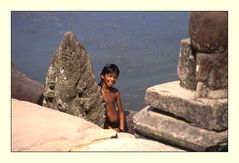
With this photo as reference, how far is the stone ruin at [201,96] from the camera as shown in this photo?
3.18 m

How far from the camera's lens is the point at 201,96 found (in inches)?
129

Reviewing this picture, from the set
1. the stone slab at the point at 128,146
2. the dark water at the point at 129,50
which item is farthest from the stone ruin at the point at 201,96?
the dark water at the point at 129,50

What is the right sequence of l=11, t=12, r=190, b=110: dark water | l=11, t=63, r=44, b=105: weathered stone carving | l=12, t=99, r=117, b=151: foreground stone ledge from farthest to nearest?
1. l=11, t=12, r=190, b=110: dark water
2. l=11, t=63, r=44, b=105: weathered stone carving
3. l=12, t=99, r=117, b=151: foreground stone ledge

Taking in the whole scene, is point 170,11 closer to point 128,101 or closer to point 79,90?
point 79,90

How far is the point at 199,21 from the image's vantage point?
325 cm

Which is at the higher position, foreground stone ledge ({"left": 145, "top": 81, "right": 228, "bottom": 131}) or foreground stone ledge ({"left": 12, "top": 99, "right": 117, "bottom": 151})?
foreground stone ledge ({"left": 145, "top": 81, "right": 228, "bottom": 131})

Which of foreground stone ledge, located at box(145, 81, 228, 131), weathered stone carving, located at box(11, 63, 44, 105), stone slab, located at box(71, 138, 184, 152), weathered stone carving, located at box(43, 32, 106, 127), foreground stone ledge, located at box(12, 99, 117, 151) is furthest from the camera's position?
weathered stone carving, located at box(11, 63, 44, 105)

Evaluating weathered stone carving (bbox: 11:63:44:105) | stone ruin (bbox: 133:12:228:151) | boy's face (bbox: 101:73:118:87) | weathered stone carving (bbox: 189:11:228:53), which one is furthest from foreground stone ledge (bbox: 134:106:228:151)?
weathered stone carving (bbox: 11:63:44:105)

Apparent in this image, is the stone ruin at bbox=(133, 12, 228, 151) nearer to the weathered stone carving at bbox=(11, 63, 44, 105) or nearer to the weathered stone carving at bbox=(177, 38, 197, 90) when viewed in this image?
the weathered stone carving at bbox=(177, 38, 197, 90)

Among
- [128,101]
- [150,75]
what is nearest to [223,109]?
[128,101]

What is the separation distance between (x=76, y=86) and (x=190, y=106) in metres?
1.61

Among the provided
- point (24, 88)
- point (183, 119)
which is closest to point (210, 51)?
point (183, 119)

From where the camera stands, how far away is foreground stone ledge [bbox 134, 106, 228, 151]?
10.4 ft

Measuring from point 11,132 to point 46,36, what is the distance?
20.9ft
